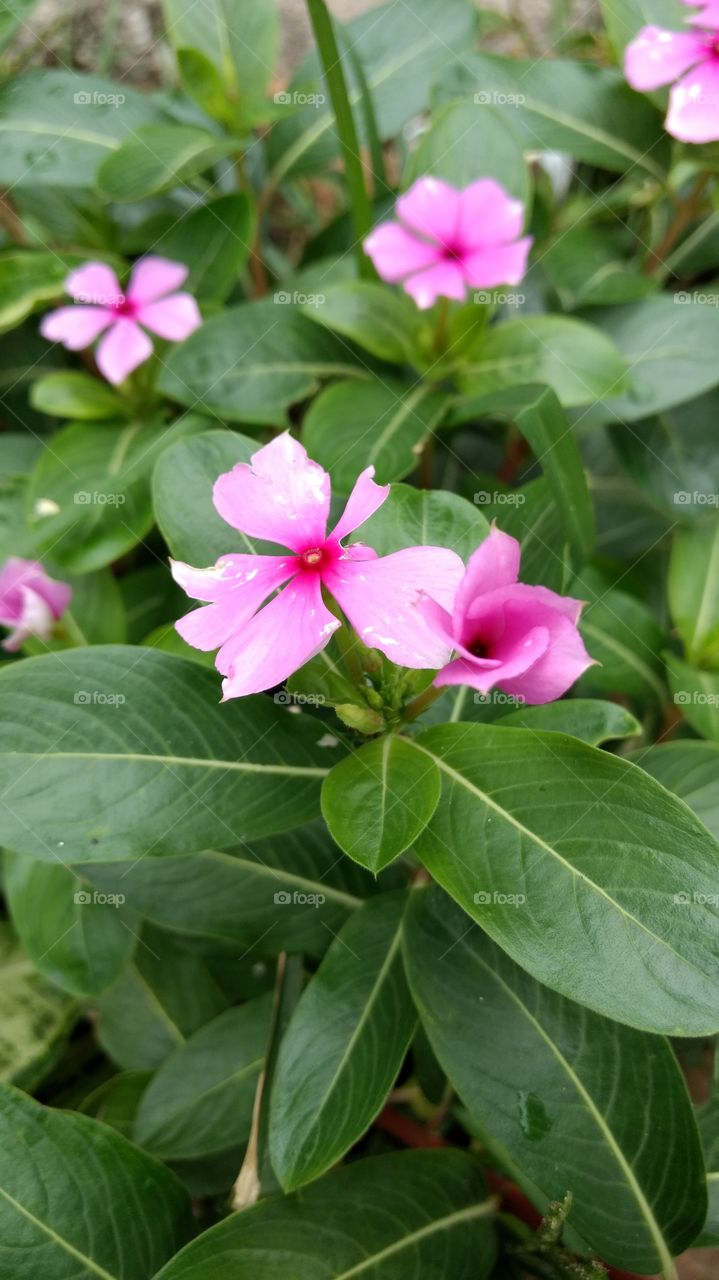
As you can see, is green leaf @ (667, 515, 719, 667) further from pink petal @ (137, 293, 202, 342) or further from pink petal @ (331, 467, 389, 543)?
pink petal @ (137, 293, 202, 342)

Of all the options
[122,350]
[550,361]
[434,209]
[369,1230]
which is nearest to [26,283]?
[122,350]

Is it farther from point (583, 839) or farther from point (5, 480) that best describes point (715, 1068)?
point (5, 480)

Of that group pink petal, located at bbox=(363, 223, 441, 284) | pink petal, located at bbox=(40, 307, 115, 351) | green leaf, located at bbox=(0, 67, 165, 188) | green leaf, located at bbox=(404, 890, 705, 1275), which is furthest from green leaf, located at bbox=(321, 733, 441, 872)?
green leaf, located at bbox=(0, 67, 165, 188)

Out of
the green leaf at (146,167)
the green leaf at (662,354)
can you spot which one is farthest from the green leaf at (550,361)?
the green leaf at (146,167)

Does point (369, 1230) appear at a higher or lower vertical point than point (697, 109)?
lower

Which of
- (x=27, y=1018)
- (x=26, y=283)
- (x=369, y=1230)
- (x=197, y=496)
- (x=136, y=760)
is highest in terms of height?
(x=26, y=283)

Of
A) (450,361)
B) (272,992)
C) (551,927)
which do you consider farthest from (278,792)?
(450,361)

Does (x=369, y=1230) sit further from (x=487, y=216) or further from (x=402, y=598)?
(x=487, y=216)
